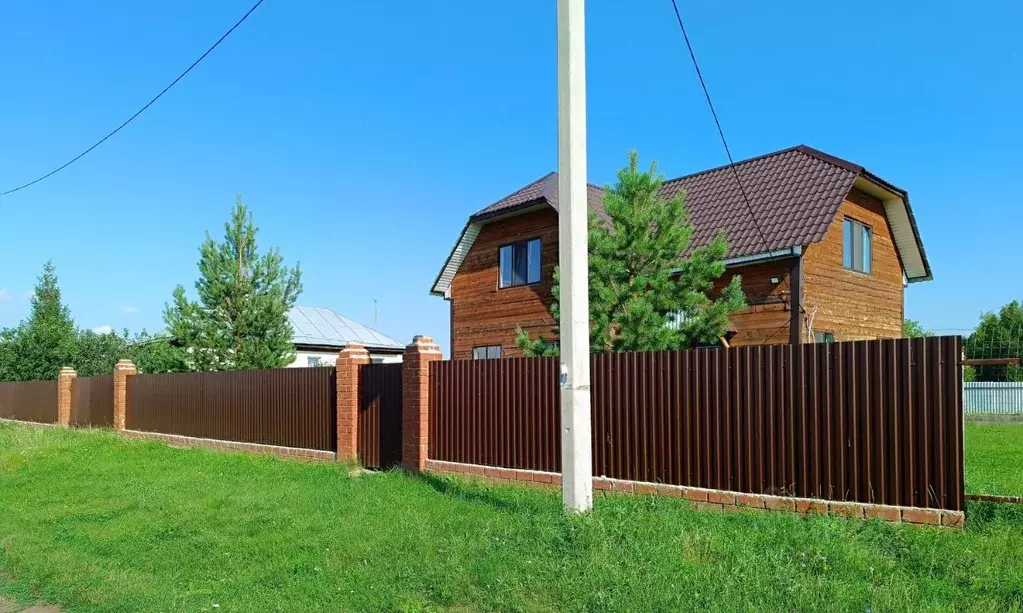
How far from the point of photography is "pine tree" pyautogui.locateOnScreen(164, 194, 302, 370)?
21609 millimetres

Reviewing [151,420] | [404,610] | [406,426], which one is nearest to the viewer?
[404,610]

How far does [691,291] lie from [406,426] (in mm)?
4929

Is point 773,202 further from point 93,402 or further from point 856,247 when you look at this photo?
point 93,402

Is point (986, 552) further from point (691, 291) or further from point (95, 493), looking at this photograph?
point (95, 493)

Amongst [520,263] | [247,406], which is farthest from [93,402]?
[520,263]

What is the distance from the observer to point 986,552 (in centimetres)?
528

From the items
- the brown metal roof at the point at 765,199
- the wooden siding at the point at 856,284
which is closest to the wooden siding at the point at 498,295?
the brown metal roof at the point at 765,199

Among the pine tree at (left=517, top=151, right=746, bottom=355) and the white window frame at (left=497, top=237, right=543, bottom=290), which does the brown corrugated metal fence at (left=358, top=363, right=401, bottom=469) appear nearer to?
the pine tree at (left=517, top=151, right=746, bottom=355)

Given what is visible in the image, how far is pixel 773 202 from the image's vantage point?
51.8 ft

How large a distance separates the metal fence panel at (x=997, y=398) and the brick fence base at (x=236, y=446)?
2367 cm

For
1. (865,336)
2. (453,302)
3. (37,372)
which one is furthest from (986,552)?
(37,372)

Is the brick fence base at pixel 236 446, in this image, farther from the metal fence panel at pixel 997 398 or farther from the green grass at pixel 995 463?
the metal fence panel at pixel 997 398

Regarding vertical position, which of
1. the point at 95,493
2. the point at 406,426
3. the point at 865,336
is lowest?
the point at 95,493

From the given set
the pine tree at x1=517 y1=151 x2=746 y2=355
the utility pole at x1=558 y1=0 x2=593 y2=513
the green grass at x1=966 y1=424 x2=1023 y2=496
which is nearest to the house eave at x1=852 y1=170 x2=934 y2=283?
the green grass at x1=966 y1=424 x2=1023 y2=496
